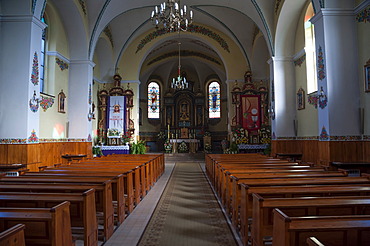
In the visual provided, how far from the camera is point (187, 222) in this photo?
176 inches

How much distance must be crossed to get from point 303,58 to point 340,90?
3.78 meters

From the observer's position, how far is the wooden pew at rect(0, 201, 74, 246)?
231 cm

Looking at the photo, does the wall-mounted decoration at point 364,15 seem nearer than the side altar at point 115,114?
Yes

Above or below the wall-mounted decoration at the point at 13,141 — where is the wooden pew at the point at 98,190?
below

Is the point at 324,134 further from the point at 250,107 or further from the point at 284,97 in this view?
the point at 250,107

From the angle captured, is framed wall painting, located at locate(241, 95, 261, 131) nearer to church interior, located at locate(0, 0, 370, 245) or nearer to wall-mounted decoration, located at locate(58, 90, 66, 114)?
church interior, located at locate(0, 0, 370, 245)

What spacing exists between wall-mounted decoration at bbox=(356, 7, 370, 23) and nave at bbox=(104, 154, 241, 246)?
5772mm

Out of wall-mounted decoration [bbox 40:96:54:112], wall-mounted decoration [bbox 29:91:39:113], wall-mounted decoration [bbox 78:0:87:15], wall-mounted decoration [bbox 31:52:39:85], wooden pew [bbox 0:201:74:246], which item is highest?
wall-mounted decoration [bbox 78:0:87:15]

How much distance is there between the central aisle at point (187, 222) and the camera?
3.69m

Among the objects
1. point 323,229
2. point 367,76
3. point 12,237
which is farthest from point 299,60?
point 12,237

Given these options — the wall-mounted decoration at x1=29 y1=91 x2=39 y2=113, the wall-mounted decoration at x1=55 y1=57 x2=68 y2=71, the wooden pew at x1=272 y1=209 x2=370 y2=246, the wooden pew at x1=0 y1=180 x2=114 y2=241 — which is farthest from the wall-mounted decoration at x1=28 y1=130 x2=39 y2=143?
the wooden pew at x1=272 y1=209 x2=370 y2=246

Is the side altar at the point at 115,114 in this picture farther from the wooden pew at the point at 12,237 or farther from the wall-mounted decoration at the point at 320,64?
the wooden pew at the point at 12,237

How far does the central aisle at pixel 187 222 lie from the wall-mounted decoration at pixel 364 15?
18.9 ft

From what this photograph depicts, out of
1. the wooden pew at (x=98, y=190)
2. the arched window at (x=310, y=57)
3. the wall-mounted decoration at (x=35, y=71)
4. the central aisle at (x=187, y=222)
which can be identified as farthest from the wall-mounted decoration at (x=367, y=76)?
the wall-mounted decoration at (x=35, y=71)
